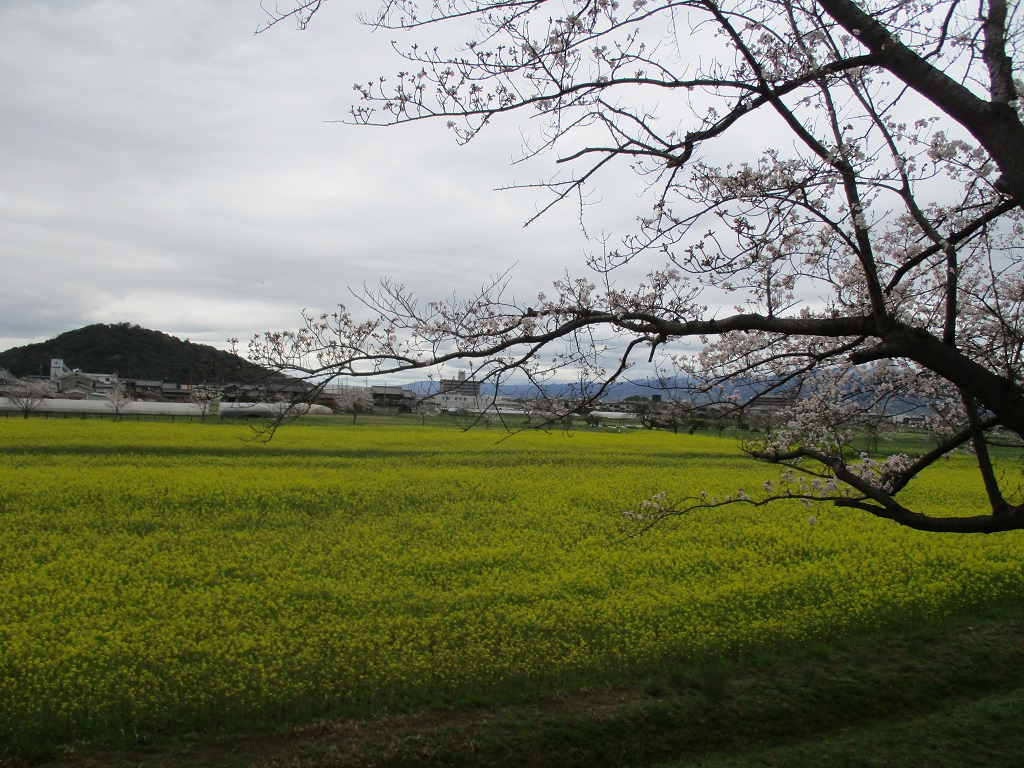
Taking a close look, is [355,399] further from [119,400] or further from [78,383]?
[78,383]

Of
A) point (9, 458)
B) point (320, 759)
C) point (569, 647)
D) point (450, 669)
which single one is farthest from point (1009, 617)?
point (9, 458)

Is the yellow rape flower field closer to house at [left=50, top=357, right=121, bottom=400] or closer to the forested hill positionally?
house at [left=50, top=357, right=121, bottom=400]

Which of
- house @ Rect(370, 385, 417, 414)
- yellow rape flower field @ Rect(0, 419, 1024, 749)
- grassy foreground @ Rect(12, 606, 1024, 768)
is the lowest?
grassy foreground @ Rect(12, 606, 1024, 768)

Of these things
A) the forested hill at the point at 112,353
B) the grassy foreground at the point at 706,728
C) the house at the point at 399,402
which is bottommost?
the grassy foreground at the point at 706,728

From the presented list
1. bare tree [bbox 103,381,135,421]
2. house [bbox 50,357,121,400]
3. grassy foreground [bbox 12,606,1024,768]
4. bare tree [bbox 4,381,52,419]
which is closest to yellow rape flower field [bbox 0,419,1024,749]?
grassy foreground [bbox 12,606,1024,768]

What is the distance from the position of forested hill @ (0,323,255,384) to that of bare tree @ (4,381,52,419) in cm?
1699

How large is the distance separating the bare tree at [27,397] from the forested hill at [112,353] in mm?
16985

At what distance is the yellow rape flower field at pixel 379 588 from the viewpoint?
22.6 ft

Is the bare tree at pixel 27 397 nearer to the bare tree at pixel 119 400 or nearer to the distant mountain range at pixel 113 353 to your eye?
the bare tree at pixel 119 400

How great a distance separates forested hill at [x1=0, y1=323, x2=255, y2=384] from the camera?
7488 cm

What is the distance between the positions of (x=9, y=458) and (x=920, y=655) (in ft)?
76.1

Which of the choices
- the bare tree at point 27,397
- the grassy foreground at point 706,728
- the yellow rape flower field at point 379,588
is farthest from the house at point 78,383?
the grassy foreground at point 706,728

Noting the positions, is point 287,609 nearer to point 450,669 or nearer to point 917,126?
point 450,669

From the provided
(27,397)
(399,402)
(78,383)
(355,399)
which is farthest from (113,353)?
(399,402)
